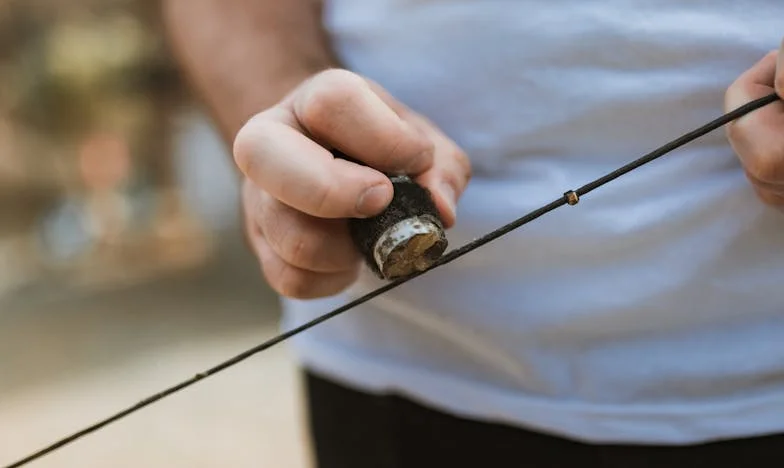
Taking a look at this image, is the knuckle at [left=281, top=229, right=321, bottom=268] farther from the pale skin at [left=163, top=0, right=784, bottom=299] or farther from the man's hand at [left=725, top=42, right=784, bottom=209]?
the man's hand at [left=725, top=42, right=784, bottom=209]

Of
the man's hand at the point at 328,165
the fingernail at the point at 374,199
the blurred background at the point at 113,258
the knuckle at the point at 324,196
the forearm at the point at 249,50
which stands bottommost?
the fingernail at the point at 374,199

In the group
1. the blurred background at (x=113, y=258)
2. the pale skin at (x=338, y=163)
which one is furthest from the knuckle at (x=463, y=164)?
the blurred background at (x=113, y=258)

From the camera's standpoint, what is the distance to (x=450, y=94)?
1.44 ft

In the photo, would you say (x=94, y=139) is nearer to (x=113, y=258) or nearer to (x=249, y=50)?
(x=113, y=258)

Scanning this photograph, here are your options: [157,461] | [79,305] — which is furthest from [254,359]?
[79,305]

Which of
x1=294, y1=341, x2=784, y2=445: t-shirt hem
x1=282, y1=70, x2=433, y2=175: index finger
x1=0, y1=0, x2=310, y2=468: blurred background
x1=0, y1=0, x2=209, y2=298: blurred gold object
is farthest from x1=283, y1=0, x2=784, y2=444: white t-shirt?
x1=0, y1=0, x2=209, y2=298: blurred gold object

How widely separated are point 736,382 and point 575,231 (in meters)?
0.11

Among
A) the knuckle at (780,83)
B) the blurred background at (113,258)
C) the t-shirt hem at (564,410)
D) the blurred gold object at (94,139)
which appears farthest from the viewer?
the blurred gold object at (94,139)

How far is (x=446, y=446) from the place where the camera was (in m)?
0.51

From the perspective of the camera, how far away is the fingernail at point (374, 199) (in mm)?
321

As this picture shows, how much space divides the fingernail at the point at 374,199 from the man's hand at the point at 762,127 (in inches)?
5.5

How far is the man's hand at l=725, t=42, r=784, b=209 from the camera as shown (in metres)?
0.31

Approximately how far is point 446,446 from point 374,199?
0.79 feet

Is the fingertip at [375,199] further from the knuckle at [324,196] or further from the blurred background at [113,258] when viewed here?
the blurred background at [113,258]
